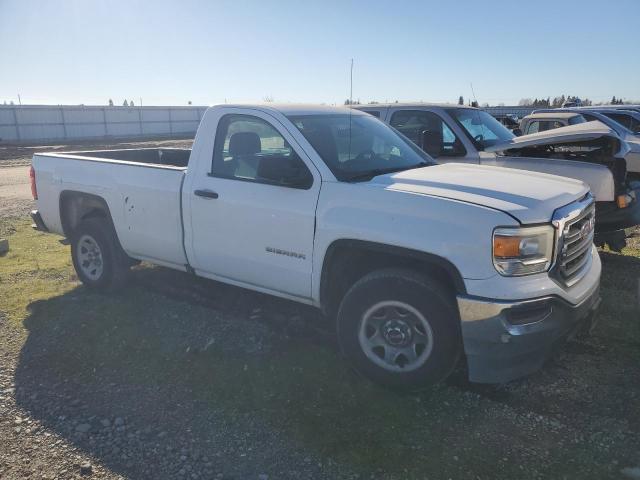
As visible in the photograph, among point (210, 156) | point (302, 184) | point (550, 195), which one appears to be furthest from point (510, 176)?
point (210, 156)

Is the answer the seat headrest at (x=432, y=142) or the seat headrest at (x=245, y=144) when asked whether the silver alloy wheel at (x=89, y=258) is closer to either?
the seat headrest at (x=245, y=144)

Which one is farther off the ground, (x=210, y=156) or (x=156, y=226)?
(x=210, y=156)

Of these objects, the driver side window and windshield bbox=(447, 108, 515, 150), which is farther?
windshield bbox=(447, 108, 515, 150)

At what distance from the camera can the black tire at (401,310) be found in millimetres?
3420

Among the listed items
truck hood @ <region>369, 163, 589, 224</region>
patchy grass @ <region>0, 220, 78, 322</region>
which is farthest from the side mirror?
patchy grass @ <region>0, 220, 78, 322</region>

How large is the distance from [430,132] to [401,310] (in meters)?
3.79

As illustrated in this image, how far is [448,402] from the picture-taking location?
11.9 ft

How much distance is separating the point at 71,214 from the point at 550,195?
4910 millimetres

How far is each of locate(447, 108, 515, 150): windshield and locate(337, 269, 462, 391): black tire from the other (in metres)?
4.11

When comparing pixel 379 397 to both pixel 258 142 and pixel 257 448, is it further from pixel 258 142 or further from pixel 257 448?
pixel 258 142

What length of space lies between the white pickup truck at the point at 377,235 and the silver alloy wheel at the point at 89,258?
502mm

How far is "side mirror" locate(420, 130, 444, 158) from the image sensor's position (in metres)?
6.82

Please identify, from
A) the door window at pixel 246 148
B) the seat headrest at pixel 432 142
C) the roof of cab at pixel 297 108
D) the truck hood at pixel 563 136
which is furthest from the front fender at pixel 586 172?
the door window at pixel 246 148

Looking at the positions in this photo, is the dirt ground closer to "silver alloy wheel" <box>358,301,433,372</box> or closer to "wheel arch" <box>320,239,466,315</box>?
"silver alloy wheel" <box>358,301,433,372</box>
